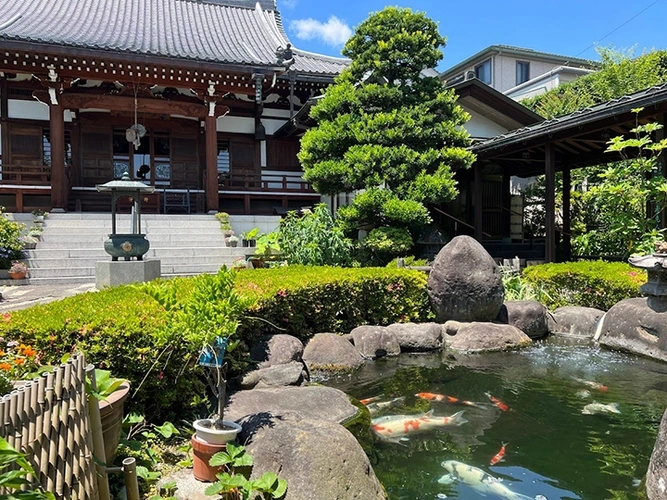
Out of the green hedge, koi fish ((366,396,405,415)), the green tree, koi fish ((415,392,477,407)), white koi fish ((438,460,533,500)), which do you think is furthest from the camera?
the green tree

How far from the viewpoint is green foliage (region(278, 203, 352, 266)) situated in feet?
34.7

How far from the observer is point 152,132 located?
16750mm

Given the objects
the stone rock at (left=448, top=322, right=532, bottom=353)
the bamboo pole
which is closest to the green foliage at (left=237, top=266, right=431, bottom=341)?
the stone rock at (left=448, top=322, right=532, bottom=353)

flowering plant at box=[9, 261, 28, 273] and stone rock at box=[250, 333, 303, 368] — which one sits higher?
flowering plant at box=[9, 261, 28, 273]

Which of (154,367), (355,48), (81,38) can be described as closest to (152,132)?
(81,38)

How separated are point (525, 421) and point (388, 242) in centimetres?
637

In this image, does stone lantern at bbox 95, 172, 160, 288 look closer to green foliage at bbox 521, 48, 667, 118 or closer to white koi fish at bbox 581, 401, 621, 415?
white koi fish at bbox 581, 401, 621, 415

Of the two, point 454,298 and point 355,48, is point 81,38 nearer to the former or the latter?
point 355,48

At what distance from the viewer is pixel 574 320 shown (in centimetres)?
844

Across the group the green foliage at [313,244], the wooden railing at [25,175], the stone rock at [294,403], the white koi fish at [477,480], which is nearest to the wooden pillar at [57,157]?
the wooden railing at [25,175]

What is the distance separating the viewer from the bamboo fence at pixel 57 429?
1.96 meters

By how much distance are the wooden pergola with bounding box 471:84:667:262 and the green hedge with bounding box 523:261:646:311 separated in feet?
4.71

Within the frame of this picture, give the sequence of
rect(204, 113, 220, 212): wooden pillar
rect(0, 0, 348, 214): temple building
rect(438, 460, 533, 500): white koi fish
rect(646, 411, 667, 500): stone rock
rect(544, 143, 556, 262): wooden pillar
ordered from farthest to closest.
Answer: rect(204, 113, 220, 212): wooden pillar → rect(0, 0, 348, 214): temple building → rect(544, 143, 556, 262): wooden pillar → rect(438, 460, 533, 500): white koi fish → rect(646, 411, 667, 500): stone rock

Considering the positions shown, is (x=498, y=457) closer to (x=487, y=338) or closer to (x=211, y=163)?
(x=487, y=338)
